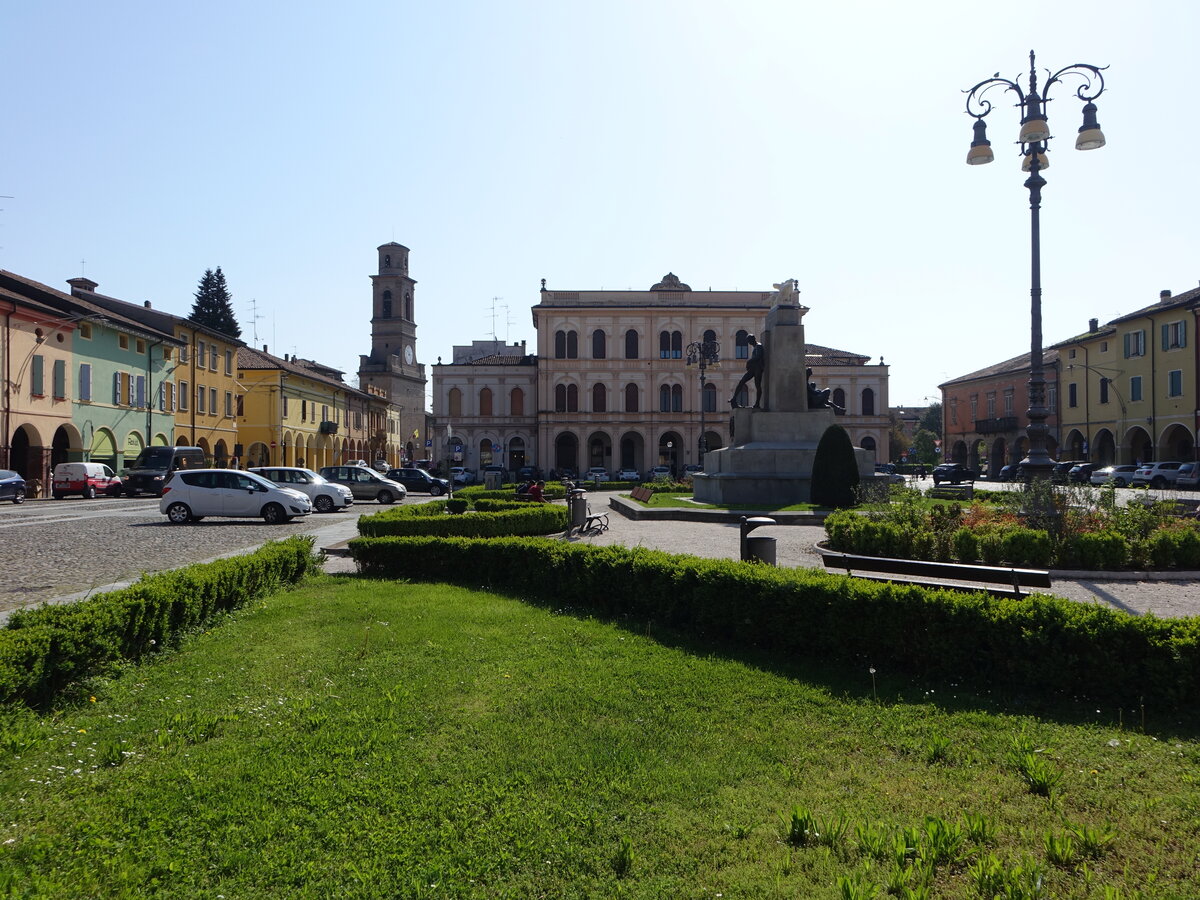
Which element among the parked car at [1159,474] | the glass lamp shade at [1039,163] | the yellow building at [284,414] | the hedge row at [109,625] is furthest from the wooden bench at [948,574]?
the yellow building at [284,414]

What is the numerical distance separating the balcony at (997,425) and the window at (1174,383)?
56.9 ft

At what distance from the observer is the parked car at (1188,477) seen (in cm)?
3453

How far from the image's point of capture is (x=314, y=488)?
25.9m

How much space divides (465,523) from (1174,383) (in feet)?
144

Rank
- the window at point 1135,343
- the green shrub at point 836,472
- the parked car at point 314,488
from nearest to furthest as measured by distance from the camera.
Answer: the green shrub at point 836,472 → the parked car at point 314,488 → the window at point 1135,343

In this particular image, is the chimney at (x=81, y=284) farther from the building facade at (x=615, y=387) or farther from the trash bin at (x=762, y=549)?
the trash bin at (x=762, y=549)

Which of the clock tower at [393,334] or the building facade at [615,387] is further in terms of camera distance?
the clock tower at [393,334]

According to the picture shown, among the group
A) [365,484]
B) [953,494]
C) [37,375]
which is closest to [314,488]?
[365,484]

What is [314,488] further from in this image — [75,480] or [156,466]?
[156,466]

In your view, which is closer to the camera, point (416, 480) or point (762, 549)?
point (762, 549)

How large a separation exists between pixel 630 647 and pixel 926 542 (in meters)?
6.12

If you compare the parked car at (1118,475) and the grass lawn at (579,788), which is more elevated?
the parked car at (1118,475)

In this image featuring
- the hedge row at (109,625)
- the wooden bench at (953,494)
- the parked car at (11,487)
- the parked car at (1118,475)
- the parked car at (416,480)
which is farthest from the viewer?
the parked car at (1118,475)

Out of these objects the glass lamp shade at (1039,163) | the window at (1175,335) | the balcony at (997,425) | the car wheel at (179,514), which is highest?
the window at (1175,335)
